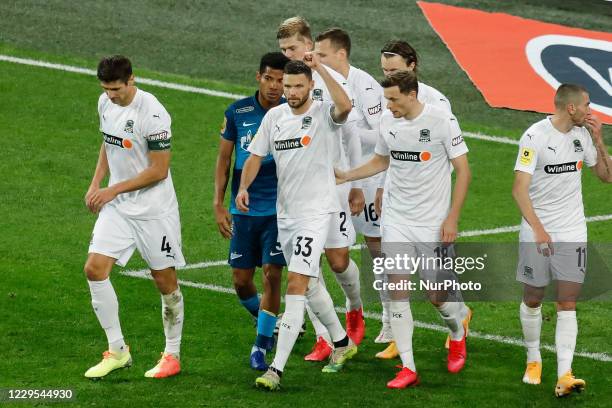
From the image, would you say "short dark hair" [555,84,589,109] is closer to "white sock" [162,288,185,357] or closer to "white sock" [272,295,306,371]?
"white sock" [272,295,306,371]

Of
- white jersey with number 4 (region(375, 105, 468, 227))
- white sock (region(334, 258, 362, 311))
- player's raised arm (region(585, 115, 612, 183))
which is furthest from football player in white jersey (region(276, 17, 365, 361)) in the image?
player's raised arm (region(585, 115, 612, 183))

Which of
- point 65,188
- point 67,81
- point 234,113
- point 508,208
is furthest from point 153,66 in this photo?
point 234,113

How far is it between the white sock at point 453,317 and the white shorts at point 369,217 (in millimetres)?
→ 1336

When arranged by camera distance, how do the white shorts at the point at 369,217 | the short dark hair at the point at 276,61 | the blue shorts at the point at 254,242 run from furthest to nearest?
the white shorts at the point at 369,217 < the blue shorts at the point at 254,242 < the short dark hair at the point at 276,61

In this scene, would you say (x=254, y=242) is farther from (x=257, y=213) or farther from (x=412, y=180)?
(x=412, y=180)

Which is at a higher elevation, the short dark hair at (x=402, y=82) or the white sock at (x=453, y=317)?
the short dark hair at (x=402, y=82)

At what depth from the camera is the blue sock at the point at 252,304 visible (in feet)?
36.4

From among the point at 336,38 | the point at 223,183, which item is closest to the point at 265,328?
the point at 223,183

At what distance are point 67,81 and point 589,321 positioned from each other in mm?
9266

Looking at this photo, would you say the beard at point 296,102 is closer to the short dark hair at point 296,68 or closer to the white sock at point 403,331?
the short dark hair at point 296,68

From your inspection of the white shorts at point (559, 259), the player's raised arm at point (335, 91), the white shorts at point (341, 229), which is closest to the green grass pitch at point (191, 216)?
the white shorts at point (559, 259)

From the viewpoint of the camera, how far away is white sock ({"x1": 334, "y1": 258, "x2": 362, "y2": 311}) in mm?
11141

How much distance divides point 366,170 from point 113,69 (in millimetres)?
2024

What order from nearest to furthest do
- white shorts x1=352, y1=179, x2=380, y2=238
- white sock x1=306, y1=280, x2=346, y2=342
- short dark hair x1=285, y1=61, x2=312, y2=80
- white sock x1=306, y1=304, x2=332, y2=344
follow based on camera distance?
short dark hair x1=285, y1=61, x2=312, y2=80
white sock x1=306, y1=280, x2=346, y2=342
white sock x1=306, y1=304, x2=332, y2=344
white shorts x1=352, y1=179, x2=380, y2=238
